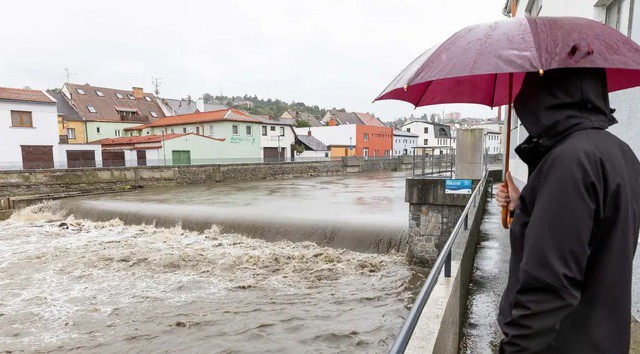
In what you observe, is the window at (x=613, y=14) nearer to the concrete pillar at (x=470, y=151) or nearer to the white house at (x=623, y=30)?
the white house at (x=623, y=30)

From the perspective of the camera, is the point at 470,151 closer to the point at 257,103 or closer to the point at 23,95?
the point at 23,95

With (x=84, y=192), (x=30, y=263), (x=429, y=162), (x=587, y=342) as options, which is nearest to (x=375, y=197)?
(x=429, y=162)

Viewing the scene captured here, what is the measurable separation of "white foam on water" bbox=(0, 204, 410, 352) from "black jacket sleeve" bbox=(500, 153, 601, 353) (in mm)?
5696

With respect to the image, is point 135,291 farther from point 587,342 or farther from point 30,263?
point 587,342

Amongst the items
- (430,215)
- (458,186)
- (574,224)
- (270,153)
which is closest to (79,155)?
(270,153)

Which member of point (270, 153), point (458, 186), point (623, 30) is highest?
point (623, 30)

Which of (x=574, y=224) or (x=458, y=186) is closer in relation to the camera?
(x=574, y=224)

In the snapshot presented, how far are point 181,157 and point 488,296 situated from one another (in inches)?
1240

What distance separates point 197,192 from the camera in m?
22.6

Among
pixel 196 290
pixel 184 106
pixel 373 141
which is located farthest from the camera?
pixel 184 106

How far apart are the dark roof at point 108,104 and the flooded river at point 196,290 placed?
1272 inches

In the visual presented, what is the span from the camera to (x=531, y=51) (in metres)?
1.46

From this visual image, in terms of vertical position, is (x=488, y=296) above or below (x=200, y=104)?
below

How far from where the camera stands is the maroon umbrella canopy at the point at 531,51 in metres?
1.34
